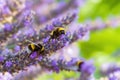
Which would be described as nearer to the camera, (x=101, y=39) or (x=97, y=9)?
(x=101, y=39)

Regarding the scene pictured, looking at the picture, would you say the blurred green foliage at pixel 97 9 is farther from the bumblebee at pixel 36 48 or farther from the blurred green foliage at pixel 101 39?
the bumblebee at pixel 36 48

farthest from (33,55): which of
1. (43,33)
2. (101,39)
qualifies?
(101,39)

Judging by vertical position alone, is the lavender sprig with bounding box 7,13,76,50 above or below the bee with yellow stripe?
above

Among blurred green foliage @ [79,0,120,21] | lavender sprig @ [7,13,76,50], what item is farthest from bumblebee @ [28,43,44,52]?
blurred green foliage @ [79,0,120,21]

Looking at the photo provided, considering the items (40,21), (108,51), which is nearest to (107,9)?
(108,51)

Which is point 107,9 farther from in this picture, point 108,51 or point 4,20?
point 4,20

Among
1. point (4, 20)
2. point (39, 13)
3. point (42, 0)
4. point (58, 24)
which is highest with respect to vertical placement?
point (42, 0)

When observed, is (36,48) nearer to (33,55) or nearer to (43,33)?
(33,55)

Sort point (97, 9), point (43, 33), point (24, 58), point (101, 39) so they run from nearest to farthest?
point (24, 58), point (43, 33), point (101, 39), point (97, 9)

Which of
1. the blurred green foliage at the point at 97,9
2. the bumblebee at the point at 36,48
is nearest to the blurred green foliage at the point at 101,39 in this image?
the blurred green foliage at the point at 97,9

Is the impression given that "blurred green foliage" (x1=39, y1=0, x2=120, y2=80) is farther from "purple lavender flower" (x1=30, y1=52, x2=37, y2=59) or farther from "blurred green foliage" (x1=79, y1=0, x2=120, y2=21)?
"purple lavender flower" (x1=30, y1=52, x2=37, y2=59)

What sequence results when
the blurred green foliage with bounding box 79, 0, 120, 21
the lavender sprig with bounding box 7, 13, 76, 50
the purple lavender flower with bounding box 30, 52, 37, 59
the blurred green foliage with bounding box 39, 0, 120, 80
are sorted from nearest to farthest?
1. the purple lavender flower with bounding box 30, 52, 37, 59
2. the lavender sprig with bounding box 7, 13, 76, 50
3. the blurred green foliage with bounding box 39, 0, 120, 80
4. the blurred green foliage with bounding box 79, 0, 120, 21
